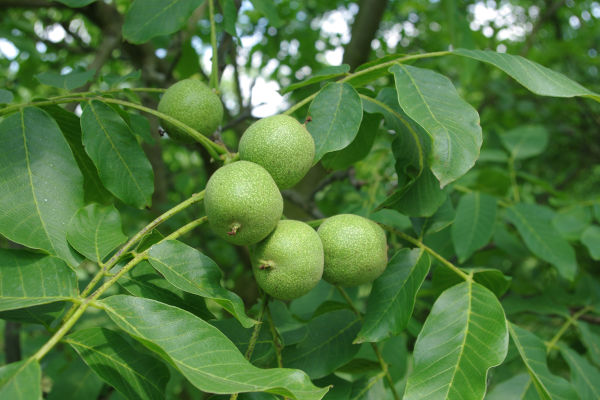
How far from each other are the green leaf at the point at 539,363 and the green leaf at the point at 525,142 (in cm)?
170

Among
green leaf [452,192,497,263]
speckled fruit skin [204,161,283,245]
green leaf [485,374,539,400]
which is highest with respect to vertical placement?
speckled fruit skin [204,161,283,245]

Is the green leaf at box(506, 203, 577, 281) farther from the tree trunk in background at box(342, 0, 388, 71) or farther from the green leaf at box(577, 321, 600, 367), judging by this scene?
the tree trunk in background at box(342, 0, 388, 71)

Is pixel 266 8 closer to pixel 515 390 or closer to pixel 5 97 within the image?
pixel 5 97

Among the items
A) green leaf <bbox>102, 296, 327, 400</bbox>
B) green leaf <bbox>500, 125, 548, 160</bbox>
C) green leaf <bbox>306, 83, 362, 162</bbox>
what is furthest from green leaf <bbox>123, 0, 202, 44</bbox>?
green leaf <bbox>500, 125, 548, 160</bbox>

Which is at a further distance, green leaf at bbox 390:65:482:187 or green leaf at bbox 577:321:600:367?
green leaf at bbox 577:321:600:367

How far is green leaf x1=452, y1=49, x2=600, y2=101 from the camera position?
51.2 inches

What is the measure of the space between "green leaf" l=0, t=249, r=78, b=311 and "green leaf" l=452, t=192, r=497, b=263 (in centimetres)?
148

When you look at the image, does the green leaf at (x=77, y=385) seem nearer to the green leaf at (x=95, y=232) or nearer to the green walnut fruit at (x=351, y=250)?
the green leaf at (x=95, y=232)

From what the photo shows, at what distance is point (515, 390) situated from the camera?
168 cm

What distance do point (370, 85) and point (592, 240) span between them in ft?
4.68

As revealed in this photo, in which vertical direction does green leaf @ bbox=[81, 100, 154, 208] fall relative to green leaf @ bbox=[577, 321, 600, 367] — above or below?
above

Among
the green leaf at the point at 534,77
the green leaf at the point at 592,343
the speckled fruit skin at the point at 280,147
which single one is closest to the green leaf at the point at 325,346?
the speckled fruit skin at the point at 280,147

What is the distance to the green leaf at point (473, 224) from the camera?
2.05 metres

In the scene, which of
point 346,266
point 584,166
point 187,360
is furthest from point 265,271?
point 584,166
